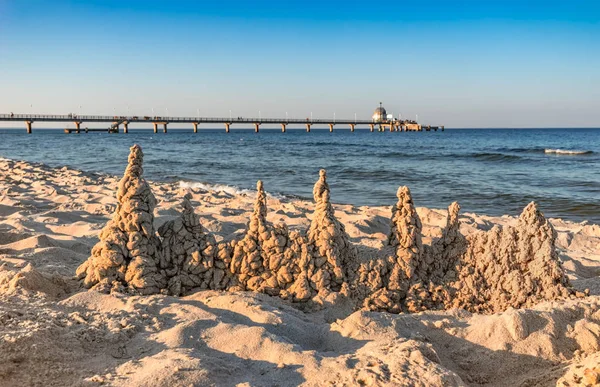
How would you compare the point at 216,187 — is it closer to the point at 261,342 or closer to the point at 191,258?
→ the point at 191,258

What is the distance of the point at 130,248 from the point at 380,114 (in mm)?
132376

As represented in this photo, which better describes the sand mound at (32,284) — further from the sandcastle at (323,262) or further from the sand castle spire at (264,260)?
the sand castle spire at (264,260)

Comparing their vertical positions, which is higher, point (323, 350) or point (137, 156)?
point (137, 156)

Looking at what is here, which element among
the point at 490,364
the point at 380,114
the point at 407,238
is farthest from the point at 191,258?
Result: the point at 380,114

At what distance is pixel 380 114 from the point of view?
431 ft

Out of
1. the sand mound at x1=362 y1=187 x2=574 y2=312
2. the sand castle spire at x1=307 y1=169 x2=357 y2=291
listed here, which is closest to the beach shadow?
the sand mound at x1=362 y1=187 x2=574 y2=312

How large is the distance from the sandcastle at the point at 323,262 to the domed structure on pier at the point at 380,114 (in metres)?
129

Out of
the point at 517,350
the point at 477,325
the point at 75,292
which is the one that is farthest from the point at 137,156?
the point at 517,350

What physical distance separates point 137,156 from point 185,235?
872 mm

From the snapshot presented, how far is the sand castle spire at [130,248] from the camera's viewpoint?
380 centimetres

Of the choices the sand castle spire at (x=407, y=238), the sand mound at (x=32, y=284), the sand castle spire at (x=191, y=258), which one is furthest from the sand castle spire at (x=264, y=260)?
the sand mound at (x=32, y=284)

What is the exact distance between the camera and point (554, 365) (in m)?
2.79

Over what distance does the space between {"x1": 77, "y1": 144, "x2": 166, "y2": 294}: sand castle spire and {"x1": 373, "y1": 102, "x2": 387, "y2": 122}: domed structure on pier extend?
12949 cm

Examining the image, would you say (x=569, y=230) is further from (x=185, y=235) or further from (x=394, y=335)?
(x=185, y=235)
